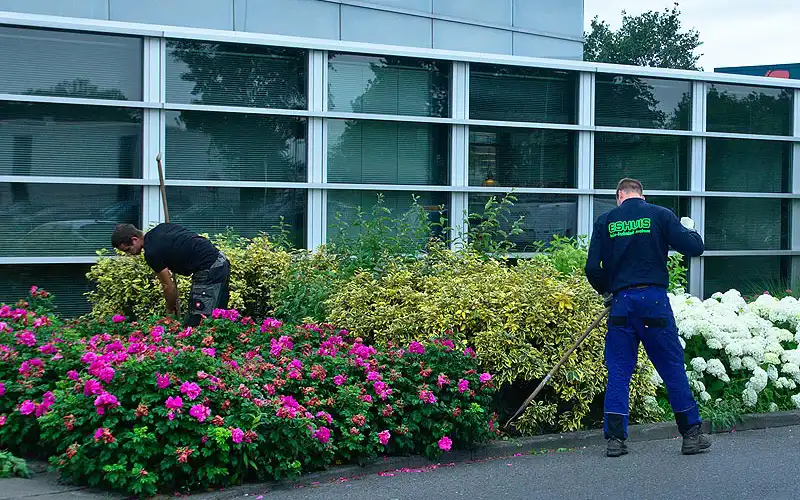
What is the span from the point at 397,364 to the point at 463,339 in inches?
30.5

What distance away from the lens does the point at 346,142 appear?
460 inches

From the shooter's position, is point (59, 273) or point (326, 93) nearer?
point (59, 273)

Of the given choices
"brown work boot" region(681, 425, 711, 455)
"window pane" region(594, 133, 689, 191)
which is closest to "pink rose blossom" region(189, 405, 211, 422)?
"brown work boot" region(681, 425, 711, 455)

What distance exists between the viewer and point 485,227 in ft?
34.1

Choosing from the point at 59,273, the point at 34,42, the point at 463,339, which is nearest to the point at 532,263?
the point at 463,339

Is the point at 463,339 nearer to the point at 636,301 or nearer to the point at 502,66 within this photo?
the point at 636,301

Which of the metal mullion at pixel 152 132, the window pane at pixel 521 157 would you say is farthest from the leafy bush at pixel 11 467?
the window pane at pixel 521 157

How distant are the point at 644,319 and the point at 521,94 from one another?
612cm

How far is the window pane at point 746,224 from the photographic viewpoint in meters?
13.7

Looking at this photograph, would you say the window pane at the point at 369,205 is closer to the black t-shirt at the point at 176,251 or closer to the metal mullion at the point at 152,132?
the metal mullion at the point at 152,132

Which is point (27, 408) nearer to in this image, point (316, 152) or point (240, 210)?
point (240, 210)

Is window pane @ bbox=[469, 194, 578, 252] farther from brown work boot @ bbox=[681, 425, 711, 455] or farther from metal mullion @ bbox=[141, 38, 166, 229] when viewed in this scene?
brown work boot @ bbox=[681, 425, 711, 455]

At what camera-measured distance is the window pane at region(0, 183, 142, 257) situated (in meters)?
10.2

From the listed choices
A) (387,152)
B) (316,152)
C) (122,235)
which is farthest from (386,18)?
(122,235)
